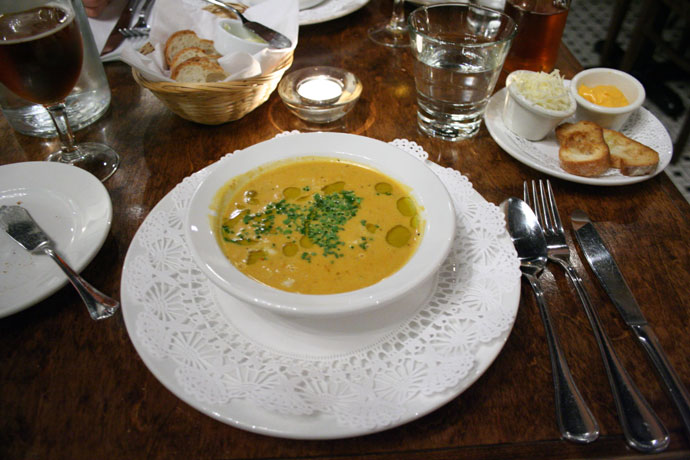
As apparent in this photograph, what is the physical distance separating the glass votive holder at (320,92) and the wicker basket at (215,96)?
9 cm

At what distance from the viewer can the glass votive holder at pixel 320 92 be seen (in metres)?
1.69

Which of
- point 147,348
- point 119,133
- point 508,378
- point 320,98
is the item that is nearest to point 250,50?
point 320,98

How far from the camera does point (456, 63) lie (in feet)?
5.35

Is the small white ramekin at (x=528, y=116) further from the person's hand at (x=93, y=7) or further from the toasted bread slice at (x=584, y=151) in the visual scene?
the person's hand at (x=93, y=7)

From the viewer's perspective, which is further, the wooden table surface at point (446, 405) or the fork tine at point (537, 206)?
the fork tine at point (537, 206)

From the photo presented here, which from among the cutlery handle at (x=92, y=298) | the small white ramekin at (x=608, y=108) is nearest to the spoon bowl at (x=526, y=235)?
the small white ramekin at (x=608, y=108)

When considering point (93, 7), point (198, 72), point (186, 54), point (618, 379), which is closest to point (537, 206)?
point (618, 379)

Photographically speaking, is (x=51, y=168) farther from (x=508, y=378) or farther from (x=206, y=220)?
(x=508, y=378)

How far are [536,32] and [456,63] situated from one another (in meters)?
0.48

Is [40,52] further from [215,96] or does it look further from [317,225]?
[317,225]

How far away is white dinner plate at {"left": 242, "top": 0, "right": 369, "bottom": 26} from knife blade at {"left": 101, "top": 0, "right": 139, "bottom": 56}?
521mm

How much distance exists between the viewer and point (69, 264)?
1158mm

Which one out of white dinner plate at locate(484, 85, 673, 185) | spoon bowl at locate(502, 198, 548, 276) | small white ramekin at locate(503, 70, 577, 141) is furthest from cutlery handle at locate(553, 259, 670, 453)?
small white ramekin at locate(503, 70, 577, 141)

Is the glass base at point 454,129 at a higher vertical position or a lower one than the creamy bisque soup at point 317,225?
lower
